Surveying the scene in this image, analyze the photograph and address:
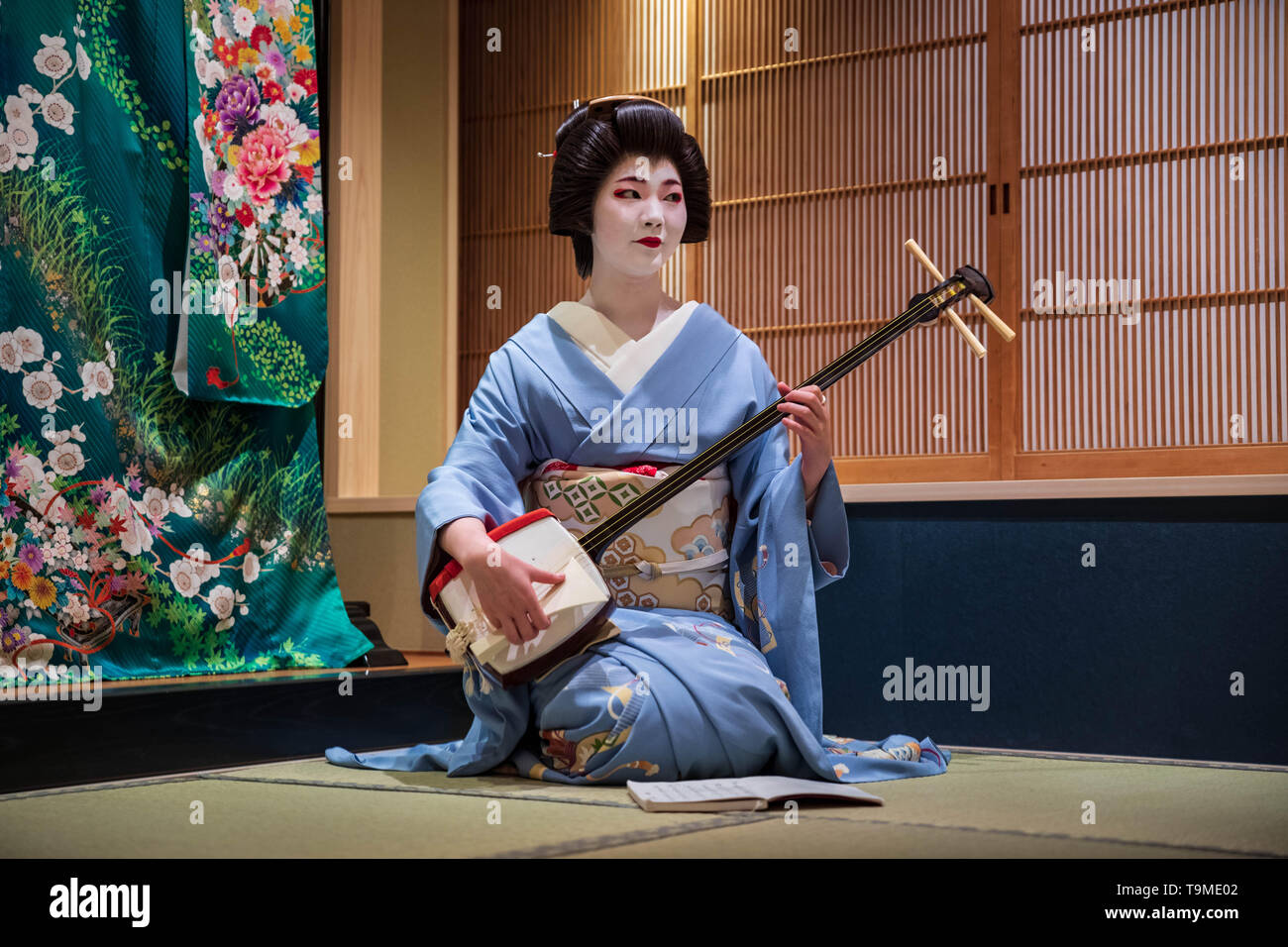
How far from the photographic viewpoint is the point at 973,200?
464cm

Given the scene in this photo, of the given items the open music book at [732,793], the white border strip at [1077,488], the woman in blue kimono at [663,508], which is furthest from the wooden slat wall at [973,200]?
the open music book at [732,793]

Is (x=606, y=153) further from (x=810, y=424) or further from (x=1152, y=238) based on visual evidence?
(x=1152, y=238)

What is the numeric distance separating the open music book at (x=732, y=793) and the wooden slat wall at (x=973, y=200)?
249 cm

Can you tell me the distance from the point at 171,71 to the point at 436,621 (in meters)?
1.94

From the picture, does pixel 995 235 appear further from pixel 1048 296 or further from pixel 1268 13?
pixel 1268 13

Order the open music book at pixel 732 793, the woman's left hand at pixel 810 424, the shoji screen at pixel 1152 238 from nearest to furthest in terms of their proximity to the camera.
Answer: the open music book at pixel 732 793, the woman's left hand at pixel 810 424, the shoji screen at pixel 1152 238

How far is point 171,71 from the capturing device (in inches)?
141

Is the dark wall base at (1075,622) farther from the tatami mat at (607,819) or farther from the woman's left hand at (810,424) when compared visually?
the woman's left hand at (810,424)

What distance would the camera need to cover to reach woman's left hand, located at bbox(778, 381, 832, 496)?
8.45 feet

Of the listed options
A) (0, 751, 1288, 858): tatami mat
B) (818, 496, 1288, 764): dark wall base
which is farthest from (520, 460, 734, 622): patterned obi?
(818, 496, 1288, 764): dark wall base

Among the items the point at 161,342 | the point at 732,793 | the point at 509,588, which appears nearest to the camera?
the point at 732,793

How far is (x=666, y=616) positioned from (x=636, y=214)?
90 cm

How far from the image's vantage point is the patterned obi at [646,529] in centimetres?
269

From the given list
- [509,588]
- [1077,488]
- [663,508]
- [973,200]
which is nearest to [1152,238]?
[973,200]
